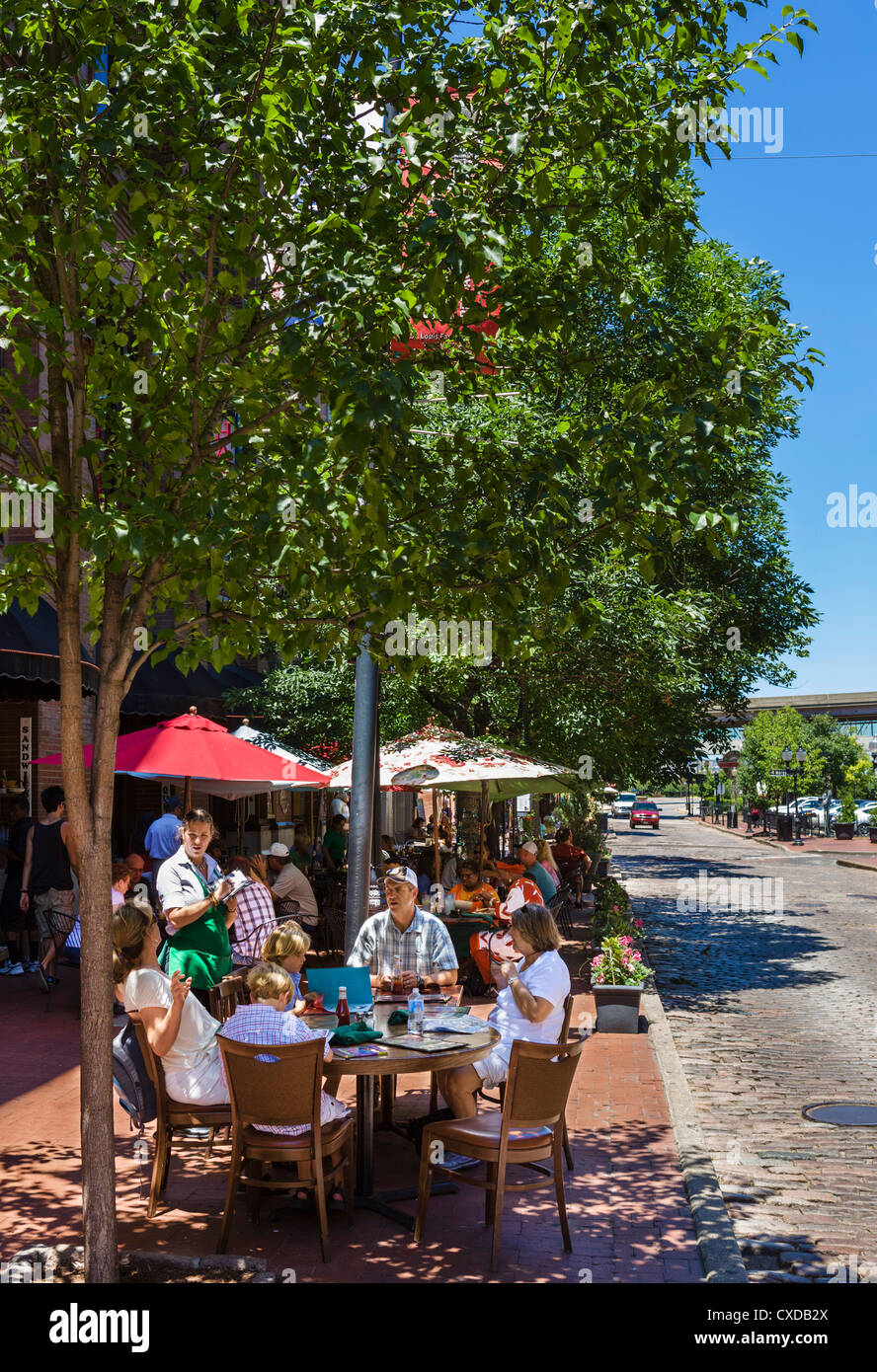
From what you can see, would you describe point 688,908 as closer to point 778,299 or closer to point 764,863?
point 764,863

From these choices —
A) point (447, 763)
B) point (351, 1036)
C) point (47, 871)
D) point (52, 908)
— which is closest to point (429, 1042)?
point (351, 1036)

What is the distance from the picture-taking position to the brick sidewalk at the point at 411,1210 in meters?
5.62

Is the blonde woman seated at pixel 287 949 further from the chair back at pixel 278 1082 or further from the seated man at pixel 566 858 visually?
the seated man at pixel 566 858

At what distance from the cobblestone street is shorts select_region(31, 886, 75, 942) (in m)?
6.07

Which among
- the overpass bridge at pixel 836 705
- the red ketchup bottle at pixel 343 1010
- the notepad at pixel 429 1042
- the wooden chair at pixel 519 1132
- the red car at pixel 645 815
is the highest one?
the overpass bridge at pixel 836 705

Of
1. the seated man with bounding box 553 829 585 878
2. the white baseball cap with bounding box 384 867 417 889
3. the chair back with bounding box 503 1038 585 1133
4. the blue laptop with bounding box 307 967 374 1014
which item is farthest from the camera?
the seated man with bounding box 553 829 585 878

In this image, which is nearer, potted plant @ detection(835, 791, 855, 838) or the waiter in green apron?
the waiter in green apron

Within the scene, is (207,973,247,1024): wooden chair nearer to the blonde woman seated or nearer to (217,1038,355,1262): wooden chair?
the blonde woman seated

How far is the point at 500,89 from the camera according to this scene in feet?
18.7

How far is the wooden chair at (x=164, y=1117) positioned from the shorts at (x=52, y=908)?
5.98 metres

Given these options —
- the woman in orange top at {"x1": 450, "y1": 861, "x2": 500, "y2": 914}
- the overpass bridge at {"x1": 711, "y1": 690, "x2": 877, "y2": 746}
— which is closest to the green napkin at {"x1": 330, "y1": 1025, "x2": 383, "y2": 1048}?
the woman in orange top at {"x1": 450, "y1": 861, "x2": 500, "y2": 914}

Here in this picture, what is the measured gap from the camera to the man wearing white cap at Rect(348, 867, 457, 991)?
8.05m

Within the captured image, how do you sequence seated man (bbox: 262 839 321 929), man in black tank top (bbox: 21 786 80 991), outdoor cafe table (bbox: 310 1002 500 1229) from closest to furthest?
outdoor cafe table (bbox: 310 1002 500 1229) < man in black tank top (bbox: 21 786 80 991) < seated man (bbox: 262 839 321 929)

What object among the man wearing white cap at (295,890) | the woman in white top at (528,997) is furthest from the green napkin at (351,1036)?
the man wearing white cap at (295,890)
